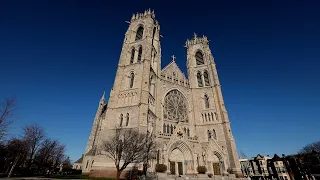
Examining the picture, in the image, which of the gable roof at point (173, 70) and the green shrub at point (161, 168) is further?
the gable roof at point (173, 70)

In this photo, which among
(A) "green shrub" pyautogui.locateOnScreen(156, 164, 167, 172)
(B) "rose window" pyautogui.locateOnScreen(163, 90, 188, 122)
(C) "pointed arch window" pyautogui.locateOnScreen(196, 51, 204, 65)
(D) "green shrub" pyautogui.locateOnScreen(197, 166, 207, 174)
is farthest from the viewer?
(C) "pointed arch window" pyautogui.locateOnScreen(196, 51, 204, 65)

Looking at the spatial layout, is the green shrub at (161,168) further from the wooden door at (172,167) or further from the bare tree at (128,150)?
the wooden door at (172,167)

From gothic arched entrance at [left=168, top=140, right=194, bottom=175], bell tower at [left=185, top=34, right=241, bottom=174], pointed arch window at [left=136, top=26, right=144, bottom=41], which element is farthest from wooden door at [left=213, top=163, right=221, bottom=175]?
pointed arch window at [left=136, top=26, right=144, bottom=41]

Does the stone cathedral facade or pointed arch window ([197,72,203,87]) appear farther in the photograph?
pointed arch window ([197,72,203,87])

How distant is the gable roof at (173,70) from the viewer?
40.2 m

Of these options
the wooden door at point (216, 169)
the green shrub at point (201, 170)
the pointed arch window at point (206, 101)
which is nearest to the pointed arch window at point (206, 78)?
the pointed arch window at point (206, 101)

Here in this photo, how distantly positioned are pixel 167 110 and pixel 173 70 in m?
11.9

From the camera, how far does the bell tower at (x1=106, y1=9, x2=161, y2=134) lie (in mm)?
26734

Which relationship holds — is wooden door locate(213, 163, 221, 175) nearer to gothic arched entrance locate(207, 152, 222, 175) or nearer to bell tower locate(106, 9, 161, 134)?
gothic arched entrance locate(207, 152, 222, 175)

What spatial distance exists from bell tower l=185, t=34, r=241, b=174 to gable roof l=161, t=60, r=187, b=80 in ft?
9.85

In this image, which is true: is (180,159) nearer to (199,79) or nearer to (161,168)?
(161,168)

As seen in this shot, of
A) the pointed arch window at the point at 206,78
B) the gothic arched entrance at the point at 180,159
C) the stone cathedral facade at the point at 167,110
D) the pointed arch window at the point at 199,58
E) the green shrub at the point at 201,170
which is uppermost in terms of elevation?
the pointed arch window at the point at 199,58

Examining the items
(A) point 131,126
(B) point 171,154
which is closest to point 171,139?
(B) point 171,154

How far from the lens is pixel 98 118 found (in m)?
39.9
